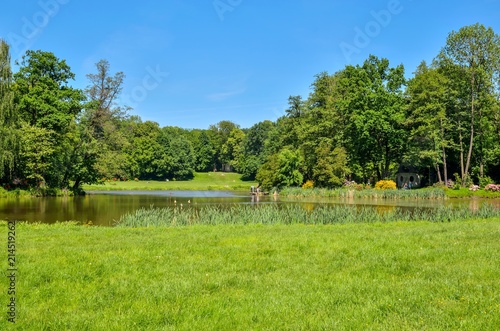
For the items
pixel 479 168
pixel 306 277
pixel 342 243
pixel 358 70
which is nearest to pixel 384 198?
pixel 479 168

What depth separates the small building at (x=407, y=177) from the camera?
51438mm

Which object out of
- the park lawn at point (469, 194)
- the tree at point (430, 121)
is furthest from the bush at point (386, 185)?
the park lawn at point (469, 194)

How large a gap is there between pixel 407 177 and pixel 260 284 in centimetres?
5066

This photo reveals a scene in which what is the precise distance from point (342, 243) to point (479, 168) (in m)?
41.5

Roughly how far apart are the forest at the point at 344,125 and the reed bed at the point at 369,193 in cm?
304

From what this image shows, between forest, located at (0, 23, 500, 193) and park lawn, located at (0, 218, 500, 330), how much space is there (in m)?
28.3

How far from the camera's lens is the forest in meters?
38.1

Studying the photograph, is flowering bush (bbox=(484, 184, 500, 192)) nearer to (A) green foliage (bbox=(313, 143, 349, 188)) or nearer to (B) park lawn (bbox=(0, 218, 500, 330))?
(A) green foliage (bbox=(313, 143, 349, 188))

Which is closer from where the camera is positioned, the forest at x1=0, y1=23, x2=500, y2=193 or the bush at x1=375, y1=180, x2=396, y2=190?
the forest at x1=0, y1=23, x2=500, y2=193

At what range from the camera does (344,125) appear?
162 feet

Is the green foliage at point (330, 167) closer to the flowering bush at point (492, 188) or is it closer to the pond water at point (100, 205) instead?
the pond water at point (100, 205)

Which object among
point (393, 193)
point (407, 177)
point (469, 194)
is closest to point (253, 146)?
point (407, 177)

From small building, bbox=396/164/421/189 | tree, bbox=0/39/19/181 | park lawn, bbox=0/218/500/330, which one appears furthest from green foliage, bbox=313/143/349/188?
park lawn, bbox=0/218/500/330

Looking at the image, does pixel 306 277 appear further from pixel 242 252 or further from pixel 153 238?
pixel 153 238
